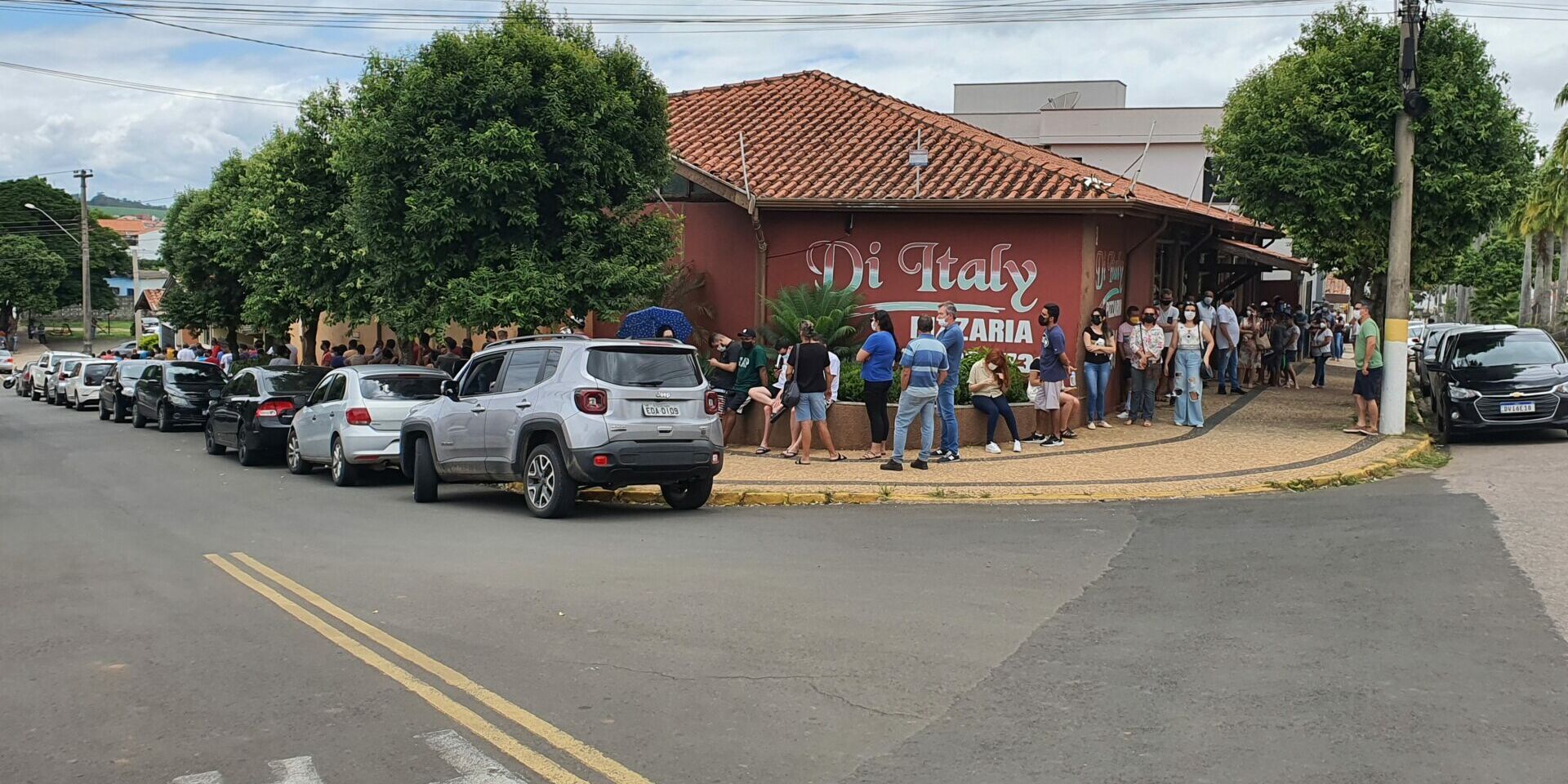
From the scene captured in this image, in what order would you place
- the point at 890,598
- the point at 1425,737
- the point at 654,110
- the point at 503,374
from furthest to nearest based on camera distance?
the point at 654,110 → the point at 503,374 → the point at 890,598 → the point at 1425,737

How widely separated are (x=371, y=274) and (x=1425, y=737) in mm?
18410

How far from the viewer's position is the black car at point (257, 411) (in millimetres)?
18688

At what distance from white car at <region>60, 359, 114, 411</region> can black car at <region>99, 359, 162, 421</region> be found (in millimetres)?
3823

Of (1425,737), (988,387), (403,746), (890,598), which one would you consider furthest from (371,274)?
(1425,737)

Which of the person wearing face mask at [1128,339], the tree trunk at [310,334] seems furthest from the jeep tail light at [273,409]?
the person wearing face mask at [1128,339]

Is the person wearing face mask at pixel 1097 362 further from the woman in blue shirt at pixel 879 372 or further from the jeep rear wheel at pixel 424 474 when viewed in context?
the jeep rear wheel at pixel 424 474

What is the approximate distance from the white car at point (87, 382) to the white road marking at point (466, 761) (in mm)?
32725

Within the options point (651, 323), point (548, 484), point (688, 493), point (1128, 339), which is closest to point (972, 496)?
point (688, 493)

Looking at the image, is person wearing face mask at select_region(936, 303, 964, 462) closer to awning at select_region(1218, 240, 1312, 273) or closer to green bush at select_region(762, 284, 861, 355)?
green bush at select_region(762, 284, 861, 355)

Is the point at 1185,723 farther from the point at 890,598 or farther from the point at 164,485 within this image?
the point at 164,485

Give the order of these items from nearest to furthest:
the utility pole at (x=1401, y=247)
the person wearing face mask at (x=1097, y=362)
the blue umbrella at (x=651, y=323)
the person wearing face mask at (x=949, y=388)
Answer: the person wearing face mask at (x=949, y=388)
the utility pole at (x=1401, y=247)
the person wearing face mask at (x=1097, y=362)
the blue umbrella at (x=651, y=323)

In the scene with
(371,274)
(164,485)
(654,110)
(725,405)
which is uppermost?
(654,110)

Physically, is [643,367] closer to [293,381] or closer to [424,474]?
[424,474]

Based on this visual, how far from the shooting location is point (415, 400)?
1634cm
